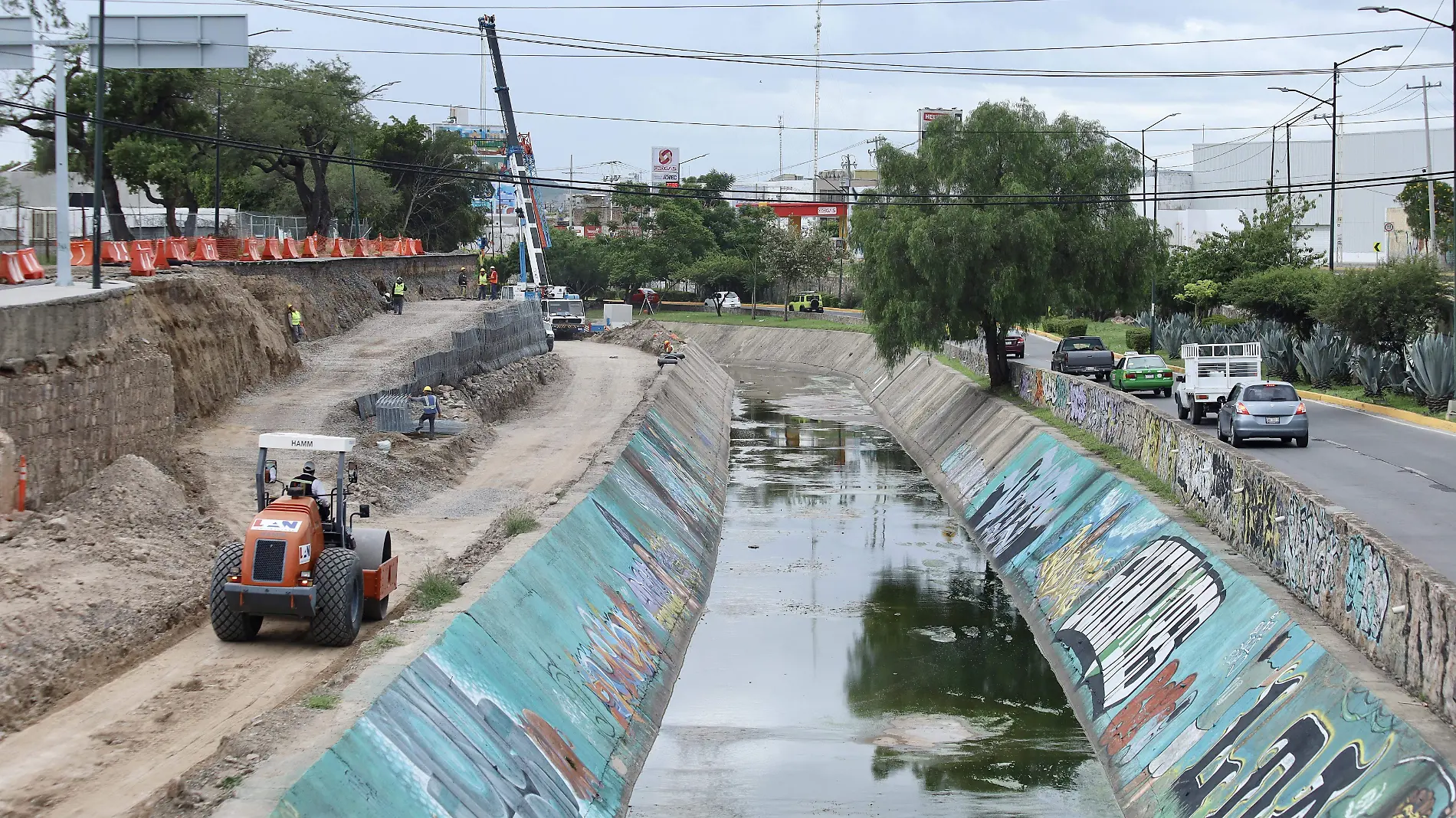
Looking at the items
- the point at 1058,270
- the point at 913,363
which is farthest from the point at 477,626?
the point at 913,363

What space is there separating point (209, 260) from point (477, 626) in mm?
30548

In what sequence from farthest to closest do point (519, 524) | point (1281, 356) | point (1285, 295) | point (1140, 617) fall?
point (1285, 295), point (1281, 356), point (519, 524), point (1140, 617)

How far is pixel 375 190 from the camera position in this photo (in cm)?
9494

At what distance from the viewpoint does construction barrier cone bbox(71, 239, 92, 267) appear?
40.8 meters

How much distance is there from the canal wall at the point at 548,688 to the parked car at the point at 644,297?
90575 millimetres

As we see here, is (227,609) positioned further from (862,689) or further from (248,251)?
(248,251)

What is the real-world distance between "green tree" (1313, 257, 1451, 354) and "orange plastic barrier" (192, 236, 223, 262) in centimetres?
3781

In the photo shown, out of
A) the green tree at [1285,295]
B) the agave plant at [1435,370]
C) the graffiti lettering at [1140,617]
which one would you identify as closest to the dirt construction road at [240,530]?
the graffiti lettering at [1140,617]

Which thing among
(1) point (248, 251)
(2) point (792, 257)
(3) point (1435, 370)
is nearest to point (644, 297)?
(2) point (792, 257)

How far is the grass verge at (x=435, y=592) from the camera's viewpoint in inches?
804

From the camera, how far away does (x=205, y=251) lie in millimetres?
45906

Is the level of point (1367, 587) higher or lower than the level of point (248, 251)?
lower

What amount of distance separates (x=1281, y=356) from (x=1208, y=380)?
43.0 ft

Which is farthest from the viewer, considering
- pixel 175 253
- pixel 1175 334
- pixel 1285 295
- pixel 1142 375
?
pixel 1175 334
